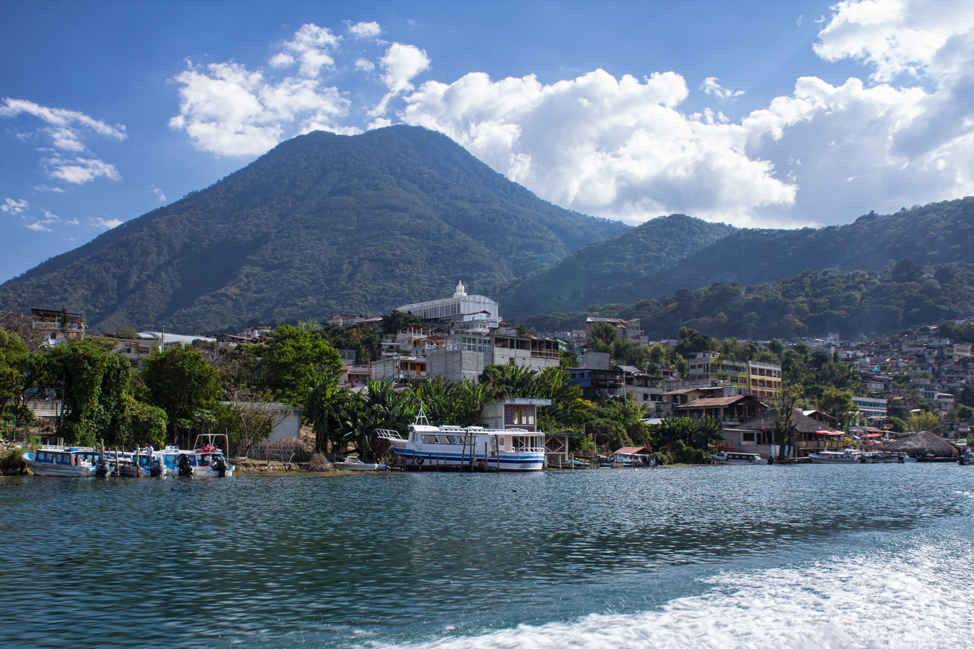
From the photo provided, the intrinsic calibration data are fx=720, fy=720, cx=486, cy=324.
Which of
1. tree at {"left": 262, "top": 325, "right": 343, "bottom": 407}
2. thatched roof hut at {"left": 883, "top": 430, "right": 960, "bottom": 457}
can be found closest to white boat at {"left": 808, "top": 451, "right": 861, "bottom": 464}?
thatched roof hut at {"left": 883, "top": 430, "right": 960, "bottom": 457}

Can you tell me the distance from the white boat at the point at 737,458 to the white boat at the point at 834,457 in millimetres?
8136

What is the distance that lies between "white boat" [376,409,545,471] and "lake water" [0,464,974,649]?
24799mm

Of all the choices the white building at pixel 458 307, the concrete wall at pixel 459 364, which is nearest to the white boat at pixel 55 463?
the concrete wall at pixel 459 364

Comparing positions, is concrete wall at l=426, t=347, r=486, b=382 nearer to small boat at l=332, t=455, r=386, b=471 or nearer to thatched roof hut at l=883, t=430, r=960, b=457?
small boat at l=332, t=455, r=386, b=471

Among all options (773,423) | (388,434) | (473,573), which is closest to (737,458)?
(773,423)

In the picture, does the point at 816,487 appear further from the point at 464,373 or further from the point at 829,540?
the point at 464,373

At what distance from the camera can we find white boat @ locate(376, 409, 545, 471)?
Result: 2192 inches

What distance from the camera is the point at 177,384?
4953 centimetres

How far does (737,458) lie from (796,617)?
76.0 metres

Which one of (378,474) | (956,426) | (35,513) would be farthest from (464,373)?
(956,426)

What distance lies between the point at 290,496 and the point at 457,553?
16568 mm

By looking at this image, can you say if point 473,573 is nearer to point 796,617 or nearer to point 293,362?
point 796,617

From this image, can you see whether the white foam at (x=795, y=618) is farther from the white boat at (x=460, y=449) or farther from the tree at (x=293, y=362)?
the tree at (x=293, y=362)

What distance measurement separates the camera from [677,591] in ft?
47.4
